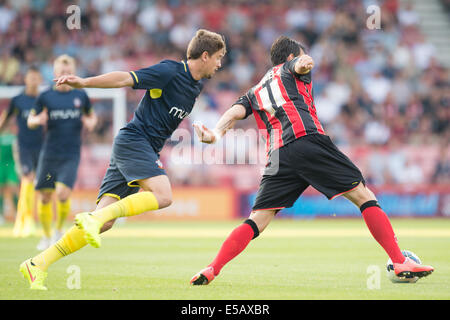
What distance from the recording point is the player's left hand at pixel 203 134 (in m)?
6.11

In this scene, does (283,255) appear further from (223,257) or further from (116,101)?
(116,101)

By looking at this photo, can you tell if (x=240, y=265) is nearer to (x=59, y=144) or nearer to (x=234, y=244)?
(x=234, y=244)

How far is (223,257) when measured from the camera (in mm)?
6719

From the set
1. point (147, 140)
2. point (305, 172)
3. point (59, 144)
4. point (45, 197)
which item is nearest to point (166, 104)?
point (147, 140)

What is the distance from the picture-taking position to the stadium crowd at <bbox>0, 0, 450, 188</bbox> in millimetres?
19938

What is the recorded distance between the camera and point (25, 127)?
13.8m

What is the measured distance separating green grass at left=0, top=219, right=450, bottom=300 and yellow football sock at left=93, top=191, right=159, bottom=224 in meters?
0.64

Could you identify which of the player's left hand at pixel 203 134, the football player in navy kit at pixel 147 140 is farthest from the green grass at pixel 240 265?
the player's left hand at pixel 203 134

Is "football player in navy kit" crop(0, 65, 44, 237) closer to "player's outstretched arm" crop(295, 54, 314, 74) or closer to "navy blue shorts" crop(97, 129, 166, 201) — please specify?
"navy blue shorts" crop(97, 129, 166, 201)

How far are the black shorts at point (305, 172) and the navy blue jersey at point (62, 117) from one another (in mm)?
4955

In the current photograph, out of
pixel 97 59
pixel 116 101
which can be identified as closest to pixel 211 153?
pixel 116 101

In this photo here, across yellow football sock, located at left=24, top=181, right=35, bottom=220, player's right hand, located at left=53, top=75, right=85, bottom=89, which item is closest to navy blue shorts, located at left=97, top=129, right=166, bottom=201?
player's right hand, located at left=53, top=75, right=85, bottom=89
